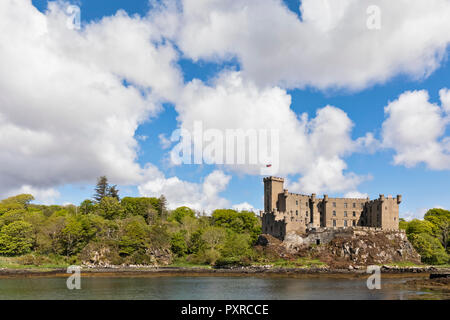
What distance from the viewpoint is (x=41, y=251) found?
2985 inches

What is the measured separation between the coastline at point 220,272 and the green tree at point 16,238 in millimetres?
10763

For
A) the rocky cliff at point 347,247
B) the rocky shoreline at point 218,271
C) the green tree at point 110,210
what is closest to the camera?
the rocky shoreline at point 218,271

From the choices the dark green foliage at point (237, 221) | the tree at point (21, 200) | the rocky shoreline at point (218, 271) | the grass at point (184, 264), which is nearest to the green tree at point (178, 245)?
the grass at point (184, 264)

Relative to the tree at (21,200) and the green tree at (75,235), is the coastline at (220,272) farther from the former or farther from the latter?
the tree at (21,200)

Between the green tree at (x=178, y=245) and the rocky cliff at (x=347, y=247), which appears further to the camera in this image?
the green tree at (x=178, y=245)

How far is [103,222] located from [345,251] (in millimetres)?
46694

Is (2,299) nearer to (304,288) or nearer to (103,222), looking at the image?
(304,288)

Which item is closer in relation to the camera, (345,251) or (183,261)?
(345,251)

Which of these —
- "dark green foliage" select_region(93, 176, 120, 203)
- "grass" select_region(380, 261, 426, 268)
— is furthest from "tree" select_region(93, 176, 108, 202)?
"grass" select_region(380, 261, 426, 268)

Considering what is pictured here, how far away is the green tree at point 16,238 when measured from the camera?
240 ft

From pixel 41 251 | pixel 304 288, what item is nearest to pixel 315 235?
pixel 304 288

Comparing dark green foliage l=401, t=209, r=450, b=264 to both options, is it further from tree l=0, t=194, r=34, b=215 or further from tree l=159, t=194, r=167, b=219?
tree l=0, t=194, r=34, b=215

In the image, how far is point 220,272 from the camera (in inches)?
2650

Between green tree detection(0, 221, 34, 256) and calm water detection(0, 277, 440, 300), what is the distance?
1940cm
